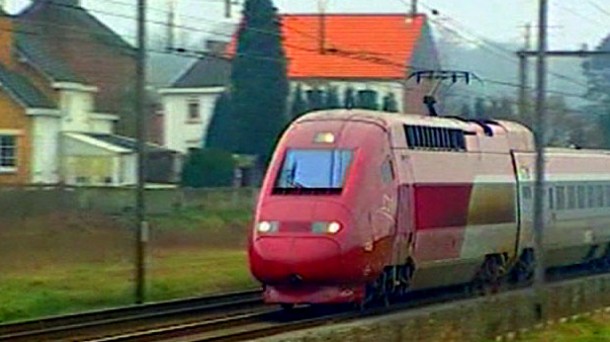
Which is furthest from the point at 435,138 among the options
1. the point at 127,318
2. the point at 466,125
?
the point at 127,318

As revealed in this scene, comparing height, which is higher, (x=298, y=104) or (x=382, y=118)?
(x=298, y=104)

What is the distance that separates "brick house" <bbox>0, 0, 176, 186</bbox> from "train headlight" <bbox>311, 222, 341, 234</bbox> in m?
23.7

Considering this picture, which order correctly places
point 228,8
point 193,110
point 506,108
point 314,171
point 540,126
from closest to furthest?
point 314,171, point 540,126, point 228,8, point 506,108, point 193,110

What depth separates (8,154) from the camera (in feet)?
162

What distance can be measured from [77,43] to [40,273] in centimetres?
2275

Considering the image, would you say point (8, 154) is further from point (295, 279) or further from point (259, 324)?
point (295, 279)

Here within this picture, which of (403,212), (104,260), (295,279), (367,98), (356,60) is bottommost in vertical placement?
(104,260)

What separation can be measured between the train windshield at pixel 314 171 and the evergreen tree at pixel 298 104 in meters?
32.2

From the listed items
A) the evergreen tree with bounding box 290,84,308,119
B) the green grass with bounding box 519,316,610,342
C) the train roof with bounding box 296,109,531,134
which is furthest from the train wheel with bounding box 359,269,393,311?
the evergreen tree with bounding box 290,84,308,119

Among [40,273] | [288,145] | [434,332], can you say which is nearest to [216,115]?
[40,273]

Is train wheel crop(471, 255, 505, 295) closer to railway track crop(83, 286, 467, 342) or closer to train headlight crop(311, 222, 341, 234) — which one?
railway track crop(83, 286, 467, 342)

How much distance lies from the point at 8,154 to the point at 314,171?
82.5ft

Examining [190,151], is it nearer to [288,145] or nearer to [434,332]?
[288,145]

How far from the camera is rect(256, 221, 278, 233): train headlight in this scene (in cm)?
2534
